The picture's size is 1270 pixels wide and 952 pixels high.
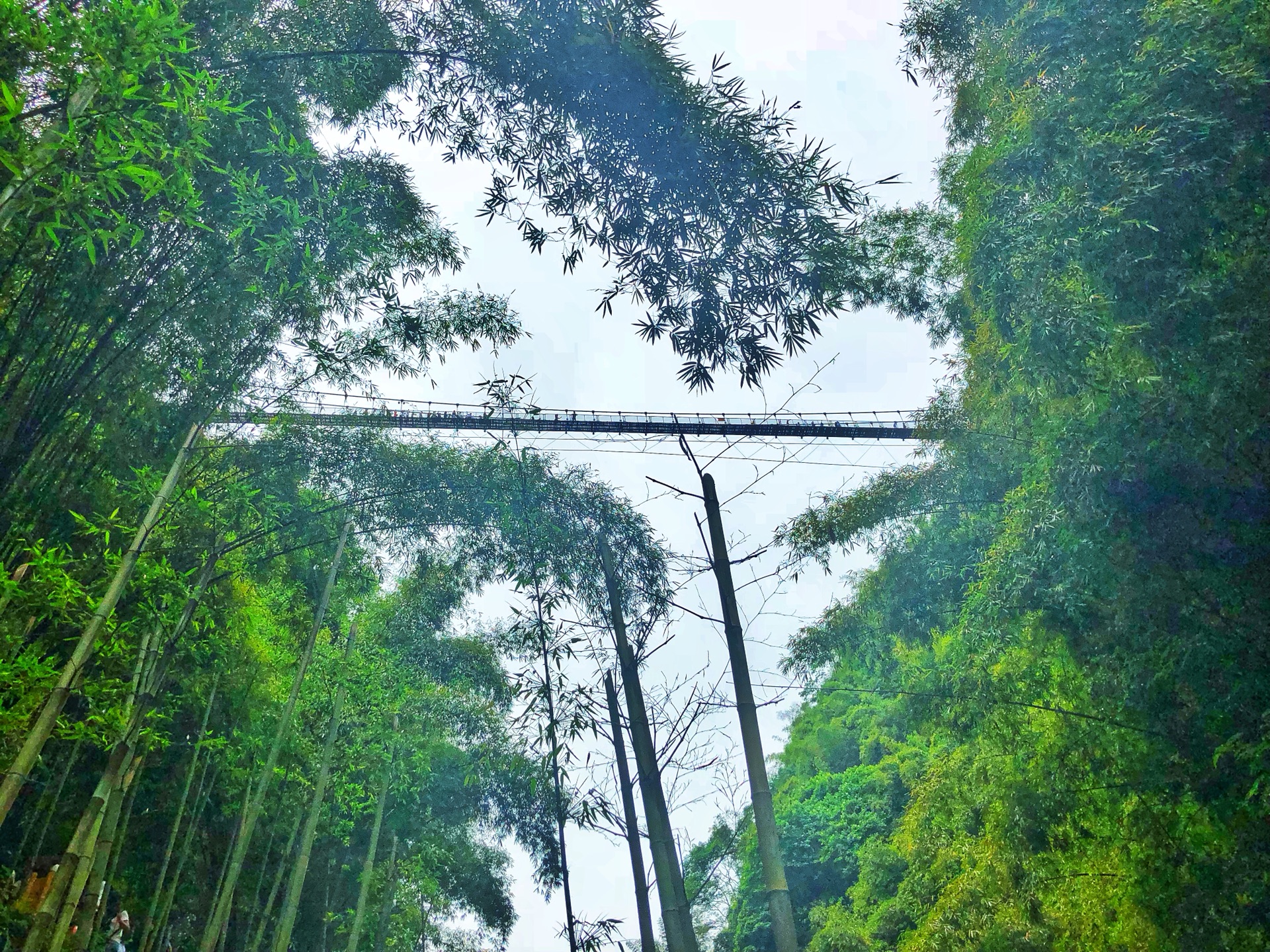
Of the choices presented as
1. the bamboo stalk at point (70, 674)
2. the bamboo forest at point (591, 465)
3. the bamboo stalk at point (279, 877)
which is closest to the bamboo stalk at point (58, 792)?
the bamboo forest at point (591, 465)

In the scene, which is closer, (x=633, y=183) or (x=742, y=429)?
(x=633, y=183)

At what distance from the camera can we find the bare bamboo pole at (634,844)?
3852 mm

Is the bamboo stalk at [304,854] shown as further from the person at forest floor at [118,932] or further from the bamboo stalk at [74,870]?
the bamboo stalk at [74,870]

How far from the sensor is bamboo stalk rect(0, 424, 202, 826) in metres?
2.89

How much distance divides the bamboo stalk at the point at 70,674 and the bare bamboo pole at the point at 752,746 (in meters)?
2.42

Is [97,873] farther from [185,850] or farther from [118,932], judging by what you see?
[185,850]

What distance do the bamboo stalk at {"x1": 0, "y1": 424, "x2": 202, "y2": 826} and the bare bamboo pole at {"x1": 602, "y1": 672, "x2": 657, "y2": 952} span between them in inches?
91.1

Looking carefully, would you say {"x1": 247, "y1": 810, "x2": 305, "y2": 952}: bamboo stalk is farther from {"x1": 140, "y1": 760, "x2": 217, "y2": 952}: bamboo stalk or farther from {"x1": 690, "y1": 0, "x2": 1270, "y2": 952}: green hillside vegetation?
{"x1": 690, "y1": 0, "x2": 1270, "y2": 952}: green hillside vegetation

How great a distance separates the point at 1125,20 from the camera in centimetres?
385

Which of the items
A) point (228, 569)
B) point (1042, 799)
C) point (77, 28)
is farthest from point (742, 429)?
point (77, 28)

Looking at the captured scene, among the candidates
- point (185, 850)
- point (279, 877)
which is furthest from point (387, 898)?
point (185, 850)

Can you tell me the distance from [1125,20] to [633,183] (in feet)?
8.99

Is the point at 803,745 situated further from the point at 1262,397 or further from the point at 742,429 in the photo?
the point at 1262,397


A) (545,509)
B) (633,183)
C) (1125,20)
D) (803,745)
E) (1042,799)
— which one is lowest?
(1042,799)
